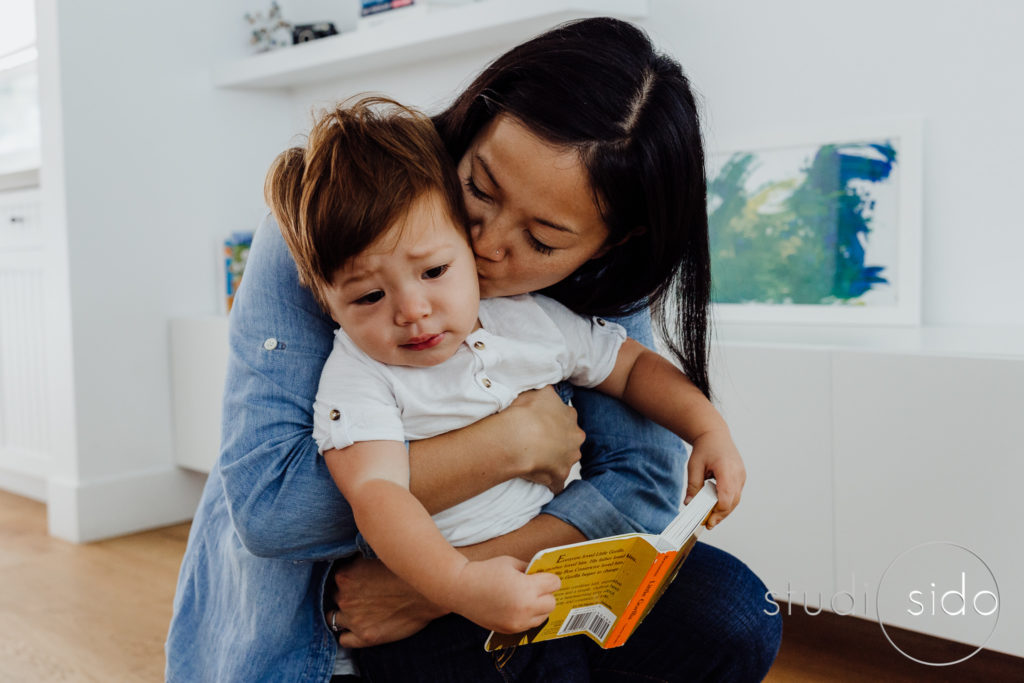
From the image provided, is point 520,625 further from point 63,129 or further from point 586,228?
point 63,129

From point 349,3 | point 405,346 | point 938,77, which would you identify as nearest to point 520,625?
point 405,346

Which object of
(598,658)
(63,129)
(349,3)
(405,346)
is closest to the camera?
(405,346)

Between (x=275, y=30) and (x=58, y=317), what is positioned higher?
(x=275, y=30)

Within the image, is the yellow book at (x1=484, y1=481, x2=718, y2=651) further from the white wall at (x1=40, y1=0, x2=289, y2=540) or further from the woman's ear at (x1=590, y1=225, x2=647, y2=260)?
the white wall at (x1=40, y1=0, x2=289, y2=540)

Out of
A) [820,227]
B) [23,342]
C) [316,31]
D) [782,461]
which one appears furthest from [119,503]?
[820,227]

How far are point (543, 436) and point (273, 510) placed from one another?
0.89ft

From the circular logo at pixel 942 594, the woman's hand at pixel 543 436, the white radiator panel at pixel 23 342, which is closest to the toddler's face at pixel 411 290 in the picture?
the woman's hand at pixel 543 436

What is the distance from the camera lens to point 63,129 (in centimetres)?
258

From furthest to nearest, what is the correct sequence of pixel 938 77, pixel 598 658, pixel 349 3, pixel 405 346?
1. pixel 349 3
2. pixel 938 77
3. pixel 598 658
4. pixel 405 346

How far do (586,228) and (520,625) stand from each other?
0.38 metres

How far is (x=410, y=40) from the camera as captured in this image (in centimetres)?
240

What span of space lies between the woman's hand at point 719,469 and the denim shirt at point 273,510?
12 centimetres

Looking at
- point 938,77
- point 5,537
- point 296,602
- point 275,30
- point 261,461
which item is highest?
point 275,30

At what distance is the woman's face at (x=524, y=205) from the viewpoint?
0.87m
